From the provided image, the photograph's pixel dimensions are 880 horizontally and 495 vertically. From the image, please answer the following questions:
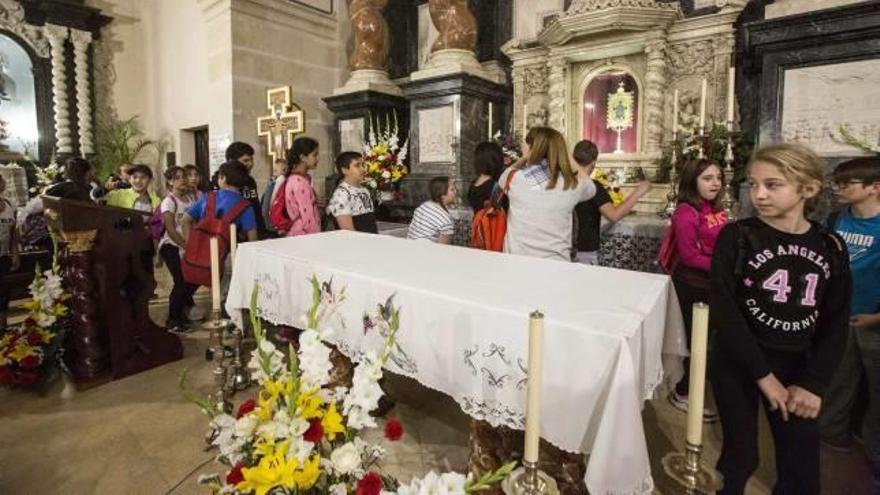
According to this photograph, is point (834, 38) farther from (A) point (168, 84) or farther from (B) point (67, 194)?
(A) point (168, 84)

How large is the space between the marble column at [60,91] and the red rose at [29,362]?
782cm

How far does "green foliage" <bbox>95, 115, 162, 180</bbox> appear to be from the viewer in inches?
361

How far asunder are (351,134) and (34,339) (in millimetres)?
4948

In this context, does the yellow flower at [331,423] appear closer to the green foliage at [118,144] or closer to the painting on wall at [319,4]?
the painting on wall at [319,4]

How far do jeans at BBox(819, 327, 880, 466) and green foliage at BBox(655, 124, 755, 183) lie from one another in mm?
1632

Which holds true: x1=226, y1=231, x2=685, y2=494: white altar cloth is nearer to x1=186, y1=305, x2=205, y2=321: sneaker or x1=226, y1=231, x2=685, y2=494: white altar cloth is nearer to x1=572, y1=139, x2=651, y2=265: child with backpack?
x1=572, y1=139, x2=651, y2=265: child with backpack

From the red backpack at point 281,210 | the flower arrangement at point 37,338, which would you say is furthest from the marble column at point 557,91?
the flower arrangement at point 37,338

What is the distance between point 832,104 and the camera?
3936 millimetres

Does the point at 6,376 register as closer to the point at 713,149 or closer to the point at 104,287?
the point at 104,287

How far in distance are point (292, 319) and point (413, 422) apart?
0.91 m

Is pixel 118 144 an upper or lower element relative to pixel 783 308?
upper

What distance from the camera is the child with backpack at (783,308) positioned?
1.55m

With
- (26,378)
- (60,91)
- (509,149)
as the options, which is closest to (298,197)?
(26,378)

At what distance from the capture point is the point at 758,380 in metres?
1.58
